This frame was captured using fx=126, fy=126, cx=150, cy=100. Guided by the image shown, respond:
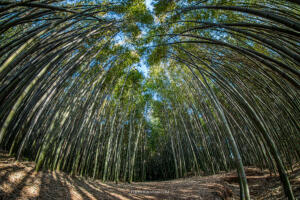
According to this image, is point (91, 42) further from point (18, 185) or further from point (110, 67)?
point (18, 185)

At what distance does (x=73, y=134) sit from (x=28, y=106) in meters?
1.71

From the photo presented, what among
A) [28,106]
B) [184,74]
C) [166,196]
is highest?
[184,74]

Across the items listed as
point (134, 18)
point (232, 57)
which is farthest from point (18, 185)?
point (232, 57)

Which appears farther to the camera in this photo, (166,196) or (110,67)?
(110,67)

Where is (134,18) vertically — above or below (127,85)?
above

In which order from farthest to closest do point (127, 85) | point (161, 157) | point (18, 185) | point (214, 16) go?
point (161, 157), point (127, 85), point (214, 16), point (18, 185)

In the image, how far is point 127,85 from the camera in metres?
6.52

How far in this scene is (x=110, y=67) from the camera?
5168 millimetres

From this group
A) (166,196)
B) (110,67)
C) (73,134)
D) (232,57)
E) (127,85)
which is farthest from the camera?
(127,85)

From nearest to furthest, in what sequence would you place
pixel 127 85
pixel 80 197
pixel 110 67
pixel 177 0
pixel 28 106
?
1. pixel 80 197
2. pixel 177 0
3. pixel 28 106
4. pixel 110 67
5. pixel 127 85

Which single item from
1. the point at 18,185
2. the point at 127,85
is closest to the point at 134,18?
the point at 127,85

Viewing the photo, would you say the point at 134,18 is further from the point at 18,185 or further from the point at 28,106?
the point at 18,185

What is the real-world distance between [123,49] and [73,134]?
3.85m

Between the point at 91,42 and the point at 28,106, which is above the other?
the point at 91,42
